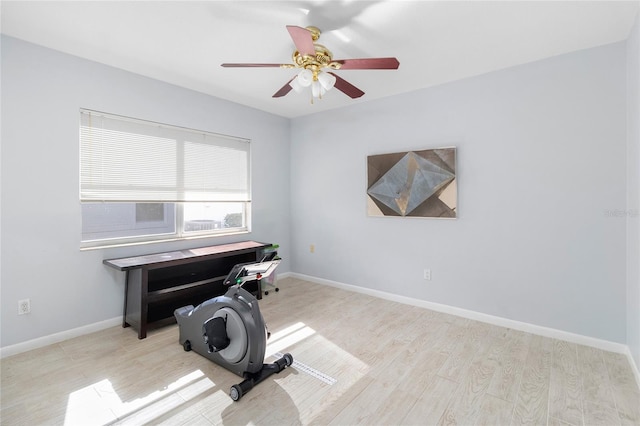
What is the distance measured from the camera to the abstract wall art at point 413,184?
334 cm

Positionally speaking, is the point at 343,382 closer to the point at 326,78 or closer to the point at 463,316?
the point at 463,316

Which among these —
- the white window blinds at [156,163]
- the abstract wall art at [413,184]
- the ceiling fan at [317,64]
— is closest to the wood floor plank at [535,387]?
the abstract wall art at [413,184]

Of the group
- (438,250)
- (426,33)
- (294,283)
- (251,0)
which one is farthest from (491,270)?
(251,0)

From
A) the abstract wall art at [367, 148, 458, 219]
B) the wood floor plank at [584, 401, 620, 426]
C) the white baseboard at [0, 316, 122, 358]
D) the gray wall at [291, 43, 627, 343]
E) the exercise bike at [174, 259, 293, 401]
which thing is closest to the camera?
the wood floor plank at [584, 401, 620, 426]

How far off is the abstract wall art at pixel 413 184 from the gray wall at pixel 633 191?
1.33m

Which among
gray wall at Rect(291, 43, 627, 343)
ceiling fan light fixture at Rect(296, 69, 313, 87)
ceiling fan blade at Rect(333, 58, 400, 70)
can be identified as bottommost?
gray wall at Rect(291, 43, 627, 343)

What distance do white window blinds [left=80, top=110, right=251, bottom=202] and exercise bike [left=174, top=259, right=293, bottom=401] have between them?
5.57ft

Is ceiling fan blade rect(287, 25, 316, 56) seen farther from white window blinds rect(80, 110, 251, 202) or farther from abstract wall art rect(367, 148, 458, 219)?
white window blinds rect(80, 110, 251, 202)

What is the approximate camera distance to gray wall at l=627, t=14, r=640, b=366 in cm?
212

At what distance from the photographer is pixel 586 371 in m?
2.26

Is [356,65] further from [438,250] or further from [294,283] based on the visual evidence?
[294,283]

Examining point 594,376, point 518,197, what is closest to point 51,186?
point 518,197

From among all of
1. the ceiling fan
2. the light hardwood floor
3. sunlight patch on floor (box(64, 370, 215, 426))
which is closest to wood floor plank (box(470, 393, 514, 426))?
the light hardwood floor

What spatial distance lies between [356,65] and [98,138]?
2.57 meters
